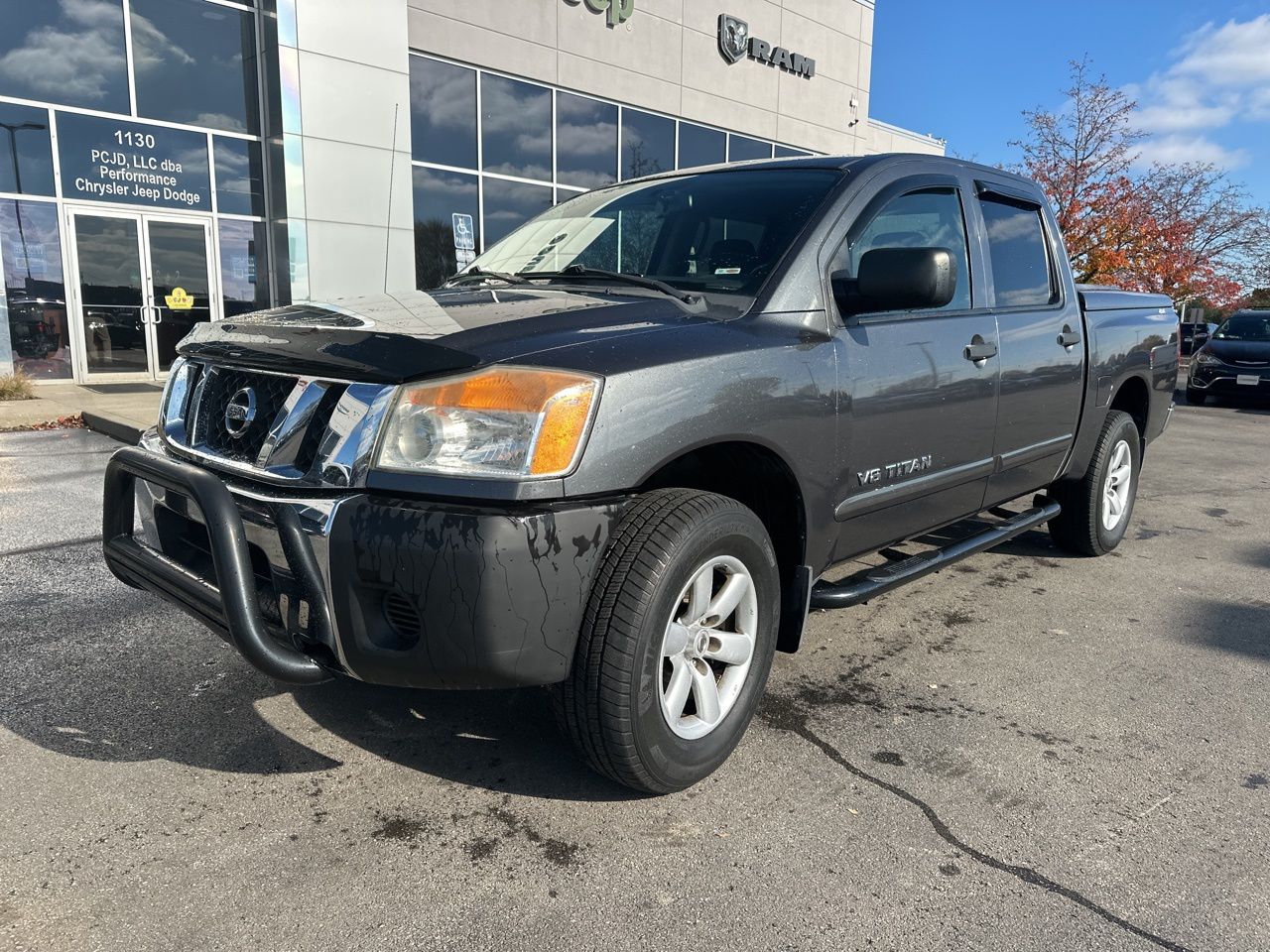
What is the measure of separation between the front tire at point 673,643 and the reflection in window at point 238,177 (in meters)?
12.6

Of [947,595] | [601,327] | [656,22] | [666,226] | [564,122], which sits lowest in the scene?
[947,595]

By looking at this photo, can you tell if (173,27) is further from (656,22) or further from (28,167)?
(656,22)

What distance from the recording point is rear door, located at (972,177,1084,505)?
3723 millimetres

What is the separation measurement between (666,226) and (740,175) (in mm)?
367

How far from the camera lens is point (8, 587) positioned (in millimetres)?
4070

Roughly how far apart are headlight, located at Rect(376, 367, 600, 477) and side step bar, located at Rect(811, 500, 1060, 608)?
1245 mm

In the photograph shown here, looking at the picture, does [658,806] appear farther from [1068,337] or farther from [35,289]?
[35,289]

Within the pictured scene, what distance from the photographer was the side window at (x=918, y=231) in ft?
9.82

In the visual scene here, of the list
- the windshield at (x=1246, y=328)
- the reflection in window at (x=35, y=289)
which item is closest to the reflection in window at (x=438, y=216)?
the reflection in window at (x=35, y=289)

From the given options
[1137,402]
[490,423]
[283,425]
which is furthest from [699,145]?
[490,423]

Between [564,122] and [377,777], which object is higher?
[564,122]

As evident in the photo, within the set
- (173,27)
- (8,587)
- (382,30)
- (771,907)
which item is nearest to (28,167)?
(173,27)

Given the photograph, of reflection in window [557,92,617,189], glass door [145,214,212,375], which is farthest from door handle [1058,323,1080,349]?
reflection in window [557,92,617,189]

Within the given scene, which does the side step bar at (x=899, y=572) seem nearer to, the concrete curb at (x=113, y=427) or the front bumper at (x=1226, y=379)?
the concrete curb at (x=113, y=427)
